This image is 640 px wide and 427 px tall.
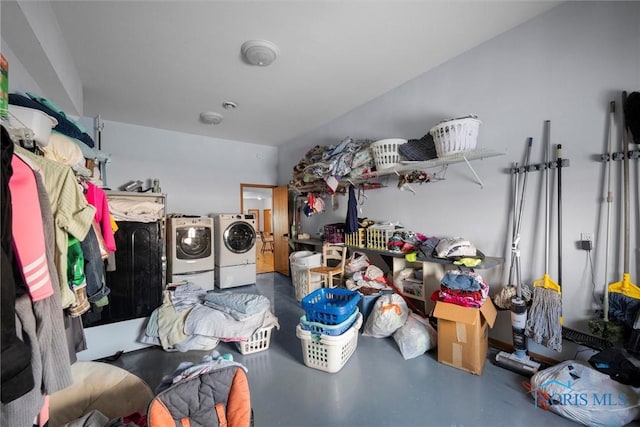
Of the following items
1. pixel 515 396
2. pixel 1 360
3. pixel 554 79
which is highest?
pixel 554 79

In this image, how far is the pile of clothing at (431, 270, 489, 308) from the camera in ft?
6.16

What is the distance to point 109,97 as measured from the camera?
121 inches

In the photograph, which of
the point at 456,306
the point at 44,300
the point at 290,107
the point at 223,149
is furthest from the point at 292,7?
the point at 223,149

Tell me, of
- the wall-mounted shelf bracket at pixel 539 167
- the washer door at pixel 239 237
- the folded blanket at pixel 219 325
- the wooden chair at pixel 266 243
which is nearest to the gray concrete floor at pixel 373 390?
the folded blanket at pixel 219 325

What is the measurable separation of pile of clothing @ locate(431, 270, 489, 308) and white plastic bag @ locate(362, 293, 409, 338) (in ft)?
1.38

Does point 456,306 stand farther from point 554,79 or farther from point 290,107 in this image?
point 290,107

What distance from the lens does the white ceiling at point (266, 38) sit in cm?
183

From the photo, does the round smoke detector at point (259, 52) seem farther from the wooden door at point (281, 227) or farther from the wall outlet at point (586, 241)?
the wall outlet at point (586, 241)

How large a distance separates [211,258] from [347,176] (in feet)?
8.23

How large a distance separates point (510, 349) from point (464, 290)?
29.9 inches

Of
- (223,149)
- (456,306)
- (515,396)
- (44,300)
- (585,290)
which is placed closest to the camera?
(44,300)

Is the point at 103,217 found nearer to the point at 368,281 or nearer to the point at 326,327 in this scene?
the point at 326,327

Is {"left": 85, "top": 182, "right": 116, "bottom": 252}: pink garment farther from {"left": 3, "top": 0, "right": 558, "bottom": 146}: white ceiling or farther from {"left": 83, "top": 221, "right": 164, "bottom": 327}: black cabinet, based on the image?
{"left": 3, "top": 0, "right": 558, "bottom": 146}: white ceiling

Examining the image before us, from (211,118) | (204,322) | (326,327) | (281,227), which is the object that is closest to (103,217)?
(204,322)
